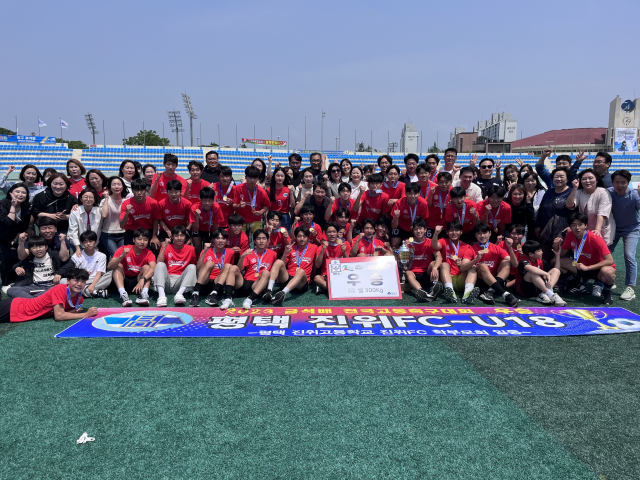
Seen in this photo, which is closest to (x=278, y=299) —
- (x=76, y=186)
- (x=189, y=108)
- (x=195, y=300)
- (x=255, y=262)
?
(x=255, y=262)

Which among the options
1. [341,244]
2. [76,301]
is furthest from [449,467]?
[76,301]

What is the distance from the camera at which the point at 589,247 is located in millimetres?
5516

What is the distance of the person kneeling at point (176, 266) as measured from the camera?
5.50 meters

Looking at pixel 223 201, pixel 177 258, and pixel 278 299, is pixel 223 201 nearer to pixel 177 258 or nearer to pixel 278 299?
pixel 177 258

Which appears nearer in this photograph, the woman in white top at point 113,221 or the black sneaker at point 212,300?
the black sneaker at point 212,300

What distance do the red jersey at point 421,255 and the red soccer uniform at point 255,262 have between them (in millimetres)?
2051

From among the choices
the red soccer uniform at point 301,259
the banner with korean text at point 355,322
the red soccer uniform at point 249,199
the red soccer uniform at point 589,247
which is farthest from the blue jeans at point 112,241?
the red soccer uniform at point 589,247

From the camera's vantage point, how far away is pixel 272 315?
4.90m

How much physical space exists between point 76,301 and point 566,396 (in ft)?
16.6

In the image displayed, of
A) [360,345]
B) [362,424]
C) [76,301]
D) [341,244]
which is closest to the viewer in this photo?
[362,424]

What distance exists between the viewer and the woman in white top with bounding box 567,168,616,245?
218 inches

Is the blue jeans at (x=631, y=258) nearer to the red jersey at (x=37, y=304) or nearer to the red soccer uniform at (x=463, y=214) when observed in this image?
the red soccer uniform at (x=463, y=214)

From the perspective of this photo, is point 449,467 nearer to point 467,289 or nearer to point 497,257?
point 467,289

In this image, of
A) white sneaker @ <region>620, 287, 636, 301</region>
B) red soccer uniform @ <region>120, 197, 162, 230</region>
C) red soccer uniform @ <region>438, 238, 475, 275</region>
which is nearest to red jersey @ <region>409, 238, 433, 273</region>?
red soccer uniform @ <region>438, 238, 475, 275</region>
